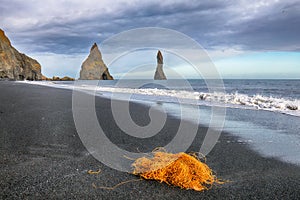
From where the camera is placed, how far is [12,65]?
55.2 m

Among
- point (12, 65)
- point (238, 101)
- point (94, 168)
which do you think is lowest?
point (94, 168)

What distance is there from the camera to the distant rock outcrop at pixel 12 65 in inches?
2007

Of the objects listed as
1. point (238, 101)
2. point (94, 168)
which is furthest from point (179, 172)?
point (238, 101)

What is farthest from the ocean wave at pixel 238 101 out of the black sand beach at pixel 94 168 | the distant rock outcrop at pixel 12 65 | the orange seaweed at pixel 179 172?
the distant rock outcrop at pixel 12 65

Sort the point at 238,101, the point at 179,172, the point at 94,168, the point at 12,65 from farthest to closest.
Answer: the point at 12,65
the point at 238,101
the point at 94,168
the point at 179,172

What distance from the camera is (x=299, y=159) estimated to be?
13.1 feet

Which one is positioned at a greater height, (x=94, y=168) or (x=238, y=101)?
(x=238, y=101)

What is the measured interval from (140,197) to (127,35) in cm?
372

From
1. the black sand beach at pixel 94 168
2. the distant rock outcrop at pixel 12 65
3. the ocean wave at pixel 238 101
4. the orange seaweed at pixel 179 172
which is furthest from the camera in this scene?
the distant rock outcrop at pixel 12 65

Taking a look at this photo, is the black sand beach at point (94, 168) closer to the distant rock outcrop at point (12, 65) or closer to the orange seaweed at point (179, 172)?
the orange seaweed at point (179, 172)

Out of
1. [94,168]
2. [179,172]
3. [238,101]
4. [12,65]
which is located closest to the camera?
[179,172]

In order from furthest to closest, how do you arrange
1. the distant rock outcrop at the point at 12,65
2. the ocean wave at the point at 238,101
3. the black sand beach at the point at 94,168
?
the distant rock outcrop at the point at 12,65 → the ocean wave at the point at 238,101 → the black sand beach at the point at 94,168

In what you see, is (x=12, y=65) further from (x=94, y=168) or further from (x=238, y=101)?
(x=94, y=168)

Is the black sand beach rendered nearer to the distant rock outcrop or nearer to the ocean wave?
the ocean wave
